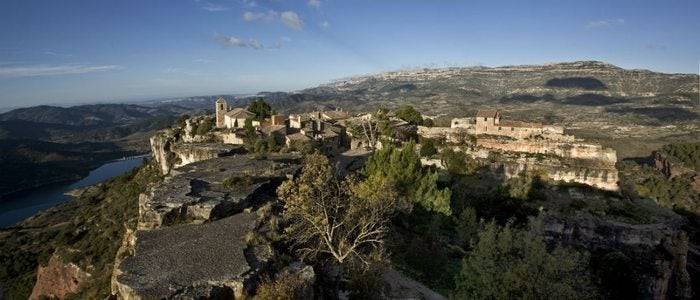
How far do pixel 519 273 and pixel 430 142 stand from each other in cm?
2555

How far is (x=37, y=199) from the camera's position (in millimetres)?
116875

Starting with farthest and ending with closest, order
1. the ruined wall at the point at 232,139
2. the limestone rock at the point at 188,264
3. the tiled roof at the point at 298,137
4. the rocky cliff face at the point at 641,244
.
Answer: the tiled roof at the point at 298,137 → the ruined wall at the point at 232,139 → the rocky cliff face at the point at 641,244 → the limestone rock at the point at 188,264

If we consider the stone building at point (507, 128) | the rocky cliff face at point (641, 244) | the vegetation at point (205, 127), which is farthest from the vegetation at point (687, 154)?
the vegetation at point (205, 127)

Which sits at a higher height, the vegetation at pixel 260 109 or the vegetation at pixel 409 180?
the vegetation at pixel 260 109

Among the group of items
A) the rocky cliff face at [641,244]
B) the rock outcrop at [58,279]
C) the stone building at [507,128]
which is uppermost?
the stone building at [507,128]

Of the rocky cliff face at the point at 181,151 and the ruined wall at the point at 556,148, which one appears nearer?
the rocky cliff face at the point at 181,151

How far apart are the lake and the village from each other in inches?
2833

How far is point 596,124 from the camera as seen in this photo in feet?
445

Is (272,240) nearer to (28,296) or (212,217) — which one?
(212,217)

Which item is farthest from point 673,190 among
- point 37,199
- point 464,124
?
point 37,199

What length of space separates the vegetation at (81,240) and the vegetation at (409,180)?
52.7 ft

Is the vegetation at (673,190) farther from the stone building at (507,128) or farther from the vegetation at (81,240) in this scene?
the vegetation at (81,240)

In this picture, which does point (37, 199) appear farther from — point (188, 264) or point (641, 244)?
point (641, 244)

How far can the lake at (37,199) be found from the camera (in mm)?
100438
